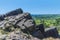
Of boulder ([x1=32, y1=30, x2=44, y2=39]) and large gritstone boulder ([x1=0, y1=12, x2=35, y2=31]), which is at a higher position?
large gritstone boulder ([x1=0, y1=12, x2=35, y2=31])

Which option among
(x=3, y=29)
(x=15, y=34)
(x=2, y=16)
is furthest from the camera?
(x=2, y=16)

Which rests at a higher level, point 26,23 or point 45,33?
point 26,23

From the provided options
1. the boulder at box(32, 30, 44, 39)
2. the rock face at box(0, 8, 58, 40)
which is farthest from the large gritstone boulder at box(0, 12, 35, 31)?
the boulder at box(32, 30, 44, 39)

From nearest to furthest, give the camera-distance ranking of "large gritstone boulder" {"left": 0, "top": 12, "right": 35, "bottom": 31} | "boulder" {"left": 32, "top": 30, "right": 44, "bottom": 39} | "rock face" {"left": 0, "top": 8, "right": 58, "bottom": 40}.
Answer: "rock face" {"left": 0, "top": 8, "right": 58, "bottom": 40}
"large gritstone boulder" {"left": 0, "top": 12, "right": 35, "bottom": 31}
"boulder" {"left": 32, "top": 30, "right": 44, "bottom": 39}

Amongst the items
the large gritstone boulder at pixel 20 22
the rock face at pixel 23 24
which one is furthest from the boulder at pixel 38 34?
the large gritstone boulder at pixel 20 22

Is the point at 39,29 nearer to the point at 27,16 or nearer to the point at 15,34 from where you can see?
the point at 27,16

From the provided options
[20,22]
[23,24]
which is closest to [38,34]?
[23,24]

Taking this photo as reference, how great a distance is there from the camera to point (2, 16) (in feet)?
128

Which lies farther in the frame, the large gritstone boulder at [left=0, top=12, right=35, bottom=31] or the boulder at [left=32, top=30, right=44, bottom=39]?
the boulder at [left=32, top=30, right=44, bottom=39]

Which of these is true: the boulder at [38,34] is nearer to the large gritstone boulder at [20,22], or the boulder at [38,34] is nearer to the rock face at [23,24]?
the rock face at [23,24]

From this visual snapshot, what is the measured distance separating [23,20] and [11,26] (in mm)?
3142

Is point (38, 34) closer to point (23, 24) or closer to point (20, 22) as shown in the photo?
point (23, 24)

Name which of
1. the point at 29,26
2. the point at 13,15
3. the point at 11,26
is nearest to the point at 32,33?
the point at 29,26

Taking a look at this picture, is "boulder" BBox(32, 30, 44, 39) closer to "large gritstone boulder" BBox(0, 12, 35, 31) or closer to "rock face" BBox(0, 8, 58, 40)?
"rock face" BBox(0, 8, 58, 40)
